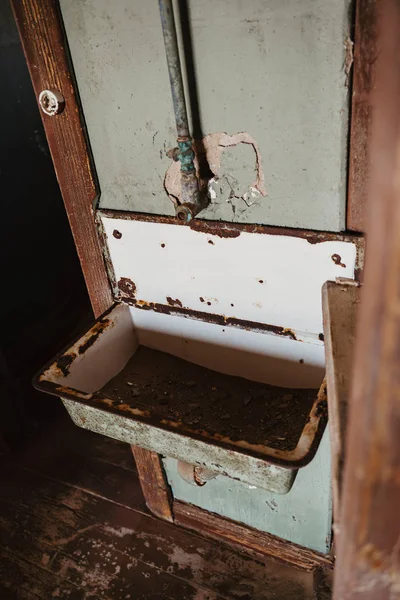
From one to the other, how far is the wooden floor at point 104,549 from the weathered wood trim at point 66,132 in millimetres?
889

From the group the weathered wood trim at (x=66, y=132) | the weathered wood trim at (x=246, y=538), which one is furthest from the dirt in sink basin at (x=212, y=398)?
the weathered wood trim at (x=246, y=538)

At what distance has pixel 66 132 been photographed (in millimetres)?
1157

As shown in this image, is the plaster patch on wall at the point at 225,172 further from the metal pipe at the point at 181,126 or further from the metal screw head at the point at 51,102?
the metal screw head at the point at 51,102

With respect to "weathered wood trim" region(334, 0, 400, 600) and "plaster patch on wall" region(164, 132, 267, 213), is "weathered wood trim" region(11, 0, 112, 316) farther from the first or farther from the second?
"weathered wood trim" region(334, 0, 400, 600)

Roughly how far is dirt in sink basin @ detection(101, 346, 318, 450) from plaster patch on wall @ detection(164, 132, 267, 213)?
49 cm

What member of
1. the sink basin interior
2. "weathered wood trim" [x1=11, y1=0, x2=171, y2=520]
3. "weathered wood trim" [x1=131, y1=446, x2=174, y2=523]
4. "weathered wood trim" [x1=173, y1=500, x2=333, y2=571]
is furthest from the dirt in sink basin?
"weathered wood trim" [x1=173, y1=500, x2=333, y2=571]

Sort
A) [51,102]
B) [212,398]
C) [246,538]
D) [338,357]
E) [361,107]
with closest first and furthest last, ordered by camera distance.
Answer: [338,357], [361,107], [51,102], [212,398], [246,538]

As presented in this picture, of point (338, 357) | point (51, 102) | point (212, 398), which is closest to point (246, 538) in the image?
point (212, 398)

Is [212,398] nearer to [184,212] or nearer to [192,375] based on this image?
[192,375]

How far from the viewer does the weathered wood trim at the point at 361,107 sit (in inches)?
31.0

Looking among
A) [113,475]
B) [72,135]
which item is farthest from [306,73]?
[113,475]

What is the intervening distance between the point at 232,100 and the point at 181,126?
11 centimetres

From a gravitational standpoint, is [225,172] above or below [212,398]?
above

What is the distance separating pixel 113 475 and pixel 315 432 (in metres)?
1.33
